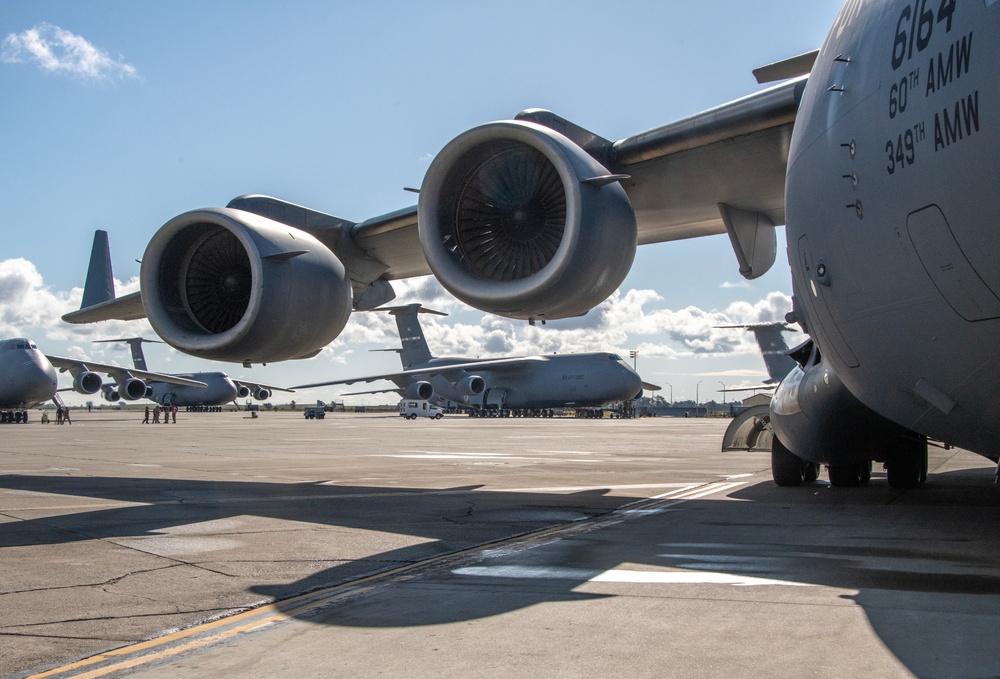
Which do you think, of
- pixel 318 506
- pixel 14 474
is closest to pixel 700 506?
pixel 318 506

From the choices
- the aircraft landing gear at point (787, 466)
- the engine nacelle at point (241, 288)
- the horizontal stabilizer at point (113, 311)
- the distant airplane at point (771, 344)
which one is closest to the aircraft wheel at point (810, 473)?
the aircraft landing gear at point (787, 466)

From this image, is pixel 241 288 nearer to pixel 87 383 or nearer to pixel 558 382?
pixel 87 383

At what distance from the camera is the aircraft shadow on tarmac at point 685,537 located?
4.23m

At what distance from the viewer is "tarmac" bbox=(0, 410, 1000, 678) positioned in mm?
3545

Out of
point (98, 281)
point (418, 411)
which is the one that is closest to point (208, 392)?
point (418, 411)

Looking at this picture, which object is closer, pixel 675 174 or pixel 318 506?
pixel 318 506

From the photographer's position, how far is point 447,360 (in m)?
64.6

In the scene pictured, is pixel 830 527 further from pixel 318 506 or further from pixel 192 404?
pixel 192 404

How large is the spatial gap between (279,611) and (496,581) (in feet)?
4.08

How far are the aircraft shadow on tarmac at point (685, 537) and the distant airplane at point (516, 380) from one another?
141 ft

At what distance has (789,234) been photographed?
6.82 meters

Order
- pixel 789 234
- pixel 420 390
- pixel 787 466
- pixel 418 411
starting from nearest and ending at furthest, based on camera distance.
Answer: pixel 789 234
pixel 787 466
pixel 418 411
pixel 420 390

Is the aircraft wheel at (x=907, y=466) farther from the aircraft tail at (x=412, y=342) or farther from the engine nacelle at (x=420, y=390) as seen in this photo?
the aircraft tail at (x=412, y=342)

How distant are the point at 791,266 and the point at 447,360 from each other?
57880 mm
